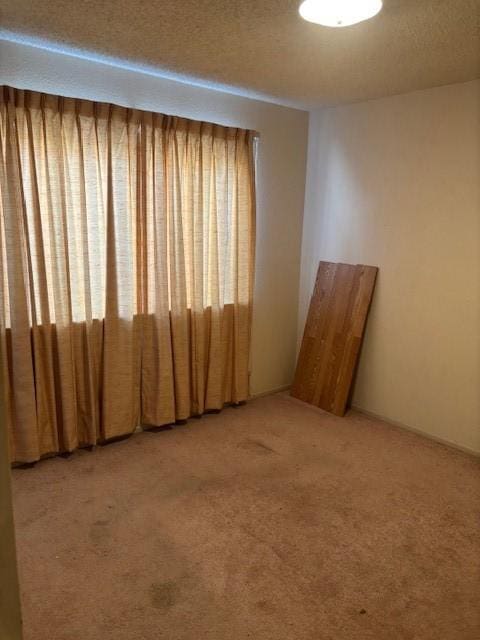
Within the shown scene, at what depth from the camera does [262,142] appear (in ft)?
12.2

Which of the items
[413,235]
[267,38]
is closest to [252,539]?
[413,235]

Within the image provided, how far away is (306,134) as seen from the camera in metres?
4.02

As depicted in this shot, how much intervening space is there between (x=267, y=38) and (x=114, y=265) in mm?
1531

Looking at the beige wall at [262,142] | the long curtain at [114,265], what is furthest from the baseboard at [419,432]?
the long curtain at [114,265]

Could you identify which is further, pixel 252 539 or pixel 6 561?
pixel 252 539

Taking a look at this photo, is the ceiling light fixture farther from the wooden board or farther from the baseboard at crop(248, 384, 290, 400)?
the baseboard at crop(248, 384, 290, 400)

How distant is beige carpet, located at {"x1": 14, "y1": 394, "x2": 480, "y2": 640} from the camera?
1858mm

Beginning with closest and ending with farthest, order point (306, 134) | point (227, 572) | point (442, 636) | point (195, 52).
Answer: point (442, 636) → point (227, 572) → point (195, 52) → point (306, 134)

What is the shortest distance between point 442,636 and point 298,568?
1.98 feet

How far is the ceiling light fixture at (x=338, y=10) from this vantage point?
1773 millimetres

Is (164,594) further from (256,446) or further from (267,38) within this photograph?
(267,38)

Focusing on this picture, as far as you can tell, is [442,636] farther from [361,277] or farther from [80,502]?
[361,277]

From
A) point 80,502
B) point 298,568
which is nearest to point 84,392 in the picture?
point 80,502

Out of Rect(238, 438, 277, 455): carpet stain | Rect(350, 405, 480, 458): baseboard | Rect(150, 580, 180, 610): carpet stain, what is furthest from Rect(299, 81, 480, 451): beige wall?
Rect(150, 580, 180, 610): carpet stain
